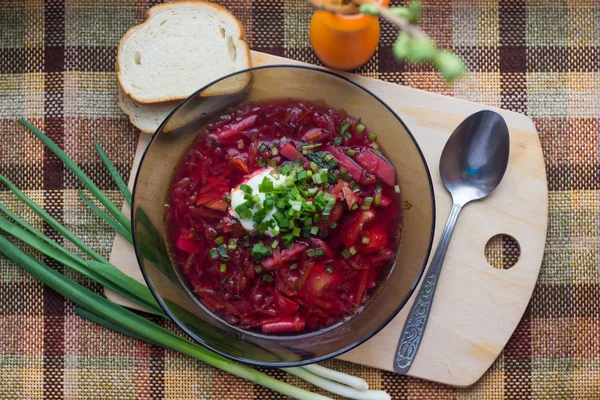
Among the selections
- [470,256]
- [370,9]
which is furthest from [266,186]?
[470,256]

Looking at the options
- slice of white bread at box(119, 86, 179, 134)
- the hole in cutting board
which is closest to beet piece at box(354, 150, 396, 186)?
the hole in cutting board

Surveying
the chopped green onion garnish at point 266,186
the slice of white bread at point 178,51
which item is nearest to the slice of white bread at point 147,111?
the slice of white bread at point 178,51

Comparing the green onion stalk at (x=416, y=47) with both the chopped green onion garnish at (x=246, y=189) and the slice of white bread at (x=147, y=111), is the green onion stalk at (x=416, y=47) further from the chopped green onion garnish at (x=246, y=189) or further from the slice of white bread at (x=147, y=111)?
the slice of white bread at (x=147, y=111)

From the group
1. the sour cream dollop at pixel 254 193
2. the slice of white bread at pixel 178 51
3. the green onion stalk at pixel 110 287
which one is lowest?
the green onion stalk at pixel 110 287

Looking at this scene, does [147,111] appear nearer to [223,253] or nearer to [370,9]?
[223,253]

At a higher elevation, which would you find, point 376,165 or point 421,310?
point 376,165

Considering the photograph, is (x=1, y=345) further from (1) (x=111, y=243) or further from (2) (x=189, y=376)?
(2) (x=189, y=376)

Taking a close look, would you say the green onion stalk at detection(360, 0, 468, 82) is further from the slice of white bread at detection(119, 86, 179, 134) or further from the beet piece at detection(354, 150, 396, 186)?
the slice of white bread at detection(119, 86, 179, 134)

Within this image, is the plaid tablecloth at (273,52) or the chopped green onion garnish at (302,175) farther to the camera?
the plaid tablecloth at (273,52)
